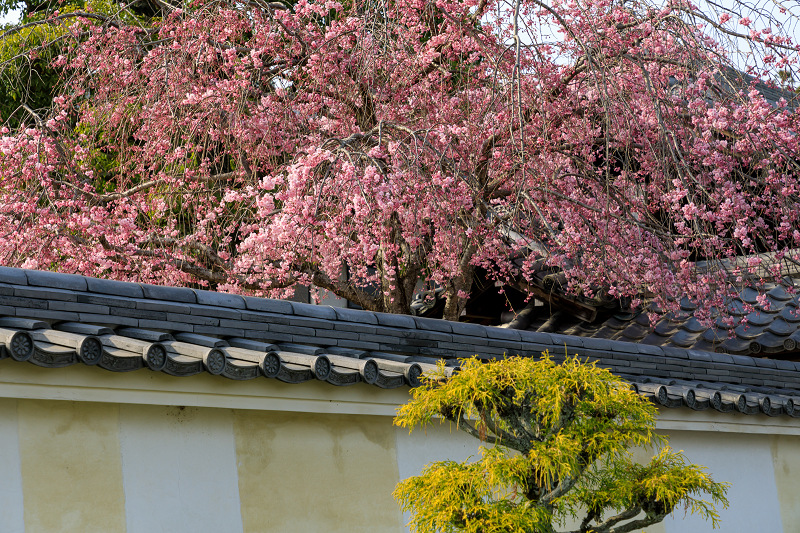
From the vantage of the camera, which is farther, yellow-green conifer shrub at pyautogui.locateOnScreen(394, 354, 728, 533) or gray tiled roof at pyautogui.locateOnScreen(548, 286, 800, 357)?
gray tiled roof at pyautogui.locateOnScreen(548, 286, 800, 357)

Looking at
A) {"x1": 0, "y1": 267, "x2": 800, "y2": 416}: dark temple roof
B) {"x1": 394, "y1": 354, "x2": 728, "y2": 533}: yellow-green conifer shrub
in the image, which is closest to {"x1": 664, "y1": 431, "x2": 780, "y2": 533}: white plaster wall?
{"x1": 0, "y1": 267, "x2": 800, "y2": 416}: dark temple roof

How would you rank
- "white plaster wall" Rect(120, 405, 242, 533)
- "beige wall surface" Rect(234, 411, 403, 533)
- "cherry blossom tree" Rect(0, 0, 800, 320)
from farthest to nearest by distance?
1. "cherry blossom tree" Rect(0, 0, 800, 320)
2. "beige wall surface" Rect(234, 411, 403, 533)
3. "white plaster wall" Rect(120, 405, 242, 533)

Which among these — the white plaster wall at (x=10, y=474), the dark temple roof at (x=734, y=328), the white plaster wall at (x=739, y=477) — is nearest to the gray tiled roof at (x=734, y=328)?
the dark temple roof at (x=734, y=328)

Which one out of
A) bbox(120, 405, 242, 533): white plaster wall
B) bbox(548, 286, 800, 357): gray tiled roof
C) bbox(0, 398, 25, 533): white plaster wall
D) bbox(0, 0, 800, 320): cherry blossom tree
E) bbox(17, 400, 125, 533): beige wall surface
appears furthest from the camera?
bbox(548, 286, 800, 357): gray tiled roof

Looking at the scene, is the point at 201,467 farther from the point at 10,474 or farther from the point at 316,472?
the point at 10,474

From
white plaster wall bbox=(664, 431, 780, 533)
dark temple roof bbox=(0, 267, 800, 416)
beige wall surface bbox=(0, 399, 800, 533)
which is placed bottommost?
white plaster wall bbox=(664, 431, 780, 533)

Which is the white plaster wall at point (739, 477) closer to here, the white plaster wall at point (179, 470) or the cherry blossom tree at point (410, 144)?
the cherry blossom tree at point (410, 144)

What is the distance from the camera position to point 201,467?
4074mm

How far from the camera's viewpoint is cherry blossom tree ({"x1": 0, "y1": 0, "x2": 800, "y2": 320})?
23.4 ft

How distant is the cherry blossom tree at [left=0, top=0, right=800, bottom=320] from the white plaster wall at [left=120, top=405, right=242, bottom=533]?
2776 millimetres

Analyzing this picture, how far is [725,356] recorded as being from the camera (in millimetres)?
7445

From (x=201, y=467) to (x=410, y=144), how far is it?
13.3 feet

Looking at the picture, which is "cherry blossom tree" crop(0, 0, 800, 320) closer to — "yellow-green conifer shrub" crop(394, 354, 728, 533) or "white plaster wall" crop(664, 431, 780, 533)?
"white plaster wall" crop(664, 431, 780, 533)

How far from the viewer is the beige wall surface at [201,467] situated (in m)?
3.57
